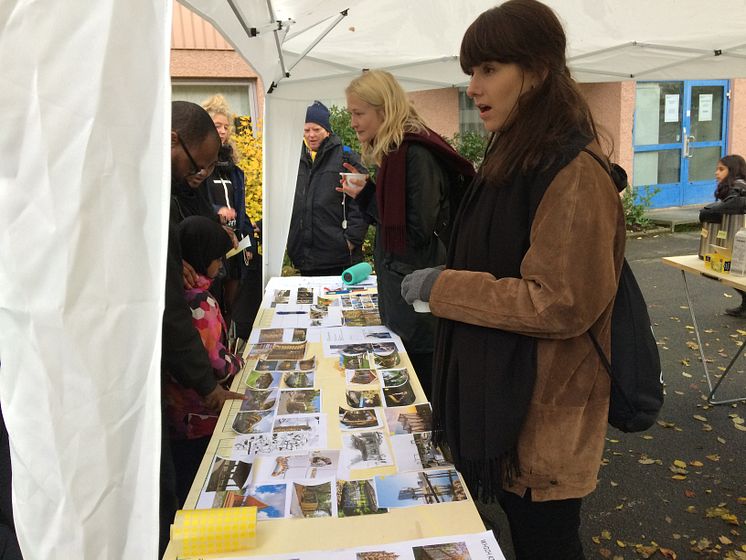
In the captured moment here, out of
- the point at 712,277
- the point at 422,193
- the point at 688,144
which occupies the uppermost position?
the point at 688,144

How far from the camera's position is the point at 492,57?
1.22 metres

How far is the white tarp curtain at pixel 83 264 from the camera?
0.60 meters

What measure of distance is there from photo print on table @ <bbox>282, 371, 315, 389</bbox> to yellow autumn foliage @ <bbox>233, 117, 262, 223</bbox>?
3.68 m

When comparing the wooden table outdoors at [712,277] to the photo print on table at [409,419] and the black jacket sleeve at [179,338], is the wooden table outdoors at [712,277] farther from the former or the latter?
the black jacket sleeve at [179,338]

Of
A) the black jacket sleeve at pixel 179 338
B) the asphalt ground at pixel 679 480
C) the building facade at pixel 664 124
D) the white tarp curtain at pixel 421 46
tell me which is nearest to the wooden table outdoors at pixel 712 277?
the asphalt ground at pixel 679 480

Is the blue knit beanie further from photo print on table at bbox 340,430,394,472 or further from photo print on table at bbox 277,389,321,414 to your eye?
photo print on table at bbox 340,430,394,472

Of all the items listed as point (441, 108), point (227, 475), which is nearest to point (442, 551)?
point (227, 475)

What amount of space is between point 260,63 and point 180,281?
1727 mm

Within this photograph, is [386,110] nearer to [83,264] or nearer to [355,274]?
[355,274]

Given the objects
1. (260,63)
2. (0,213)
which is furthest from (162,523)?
(260,63)

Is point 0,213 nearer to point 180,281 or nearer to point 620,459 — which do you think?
point 180,281

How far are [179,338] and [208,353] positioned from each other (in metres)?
0.29

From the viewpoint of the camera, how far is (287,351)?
2.21 m

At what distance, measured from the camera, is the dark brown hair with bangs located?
3.81 feet
